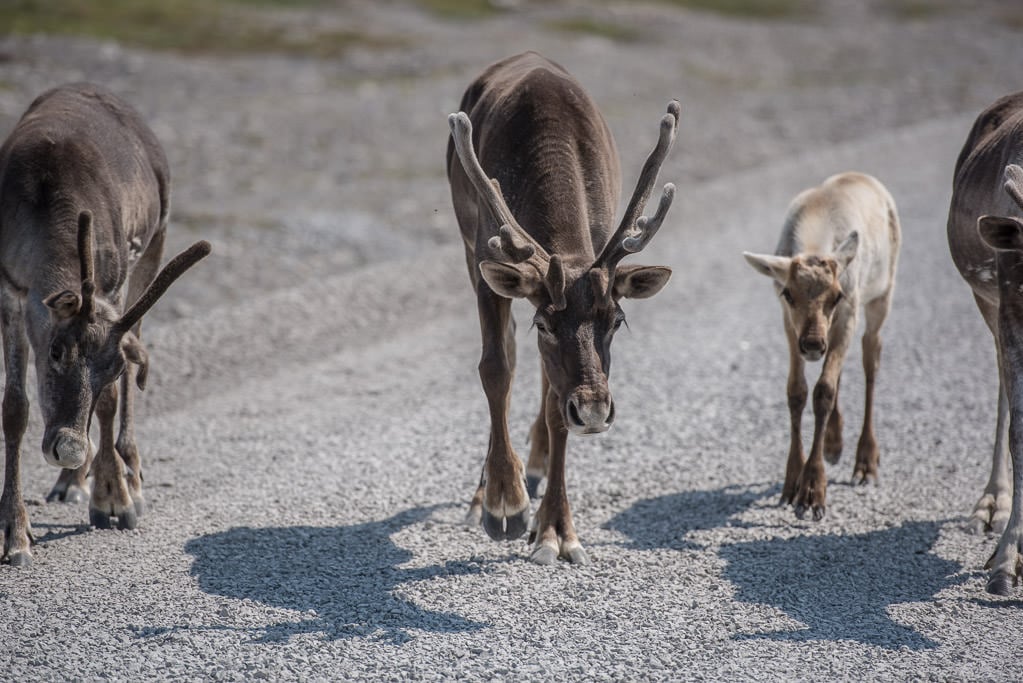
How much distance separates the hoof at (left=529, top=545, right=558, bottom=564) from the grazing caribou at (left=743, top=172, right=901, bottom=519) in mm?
2039

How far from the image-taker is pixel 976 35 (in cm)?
4578

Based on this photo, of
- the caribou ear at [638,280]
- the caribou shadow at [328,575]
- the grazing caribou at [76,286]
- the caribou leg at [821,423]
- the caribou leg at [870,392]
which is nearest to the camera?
the caribou shadow at [328,575]

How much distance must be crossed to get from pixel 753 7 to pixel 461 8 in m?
14.0

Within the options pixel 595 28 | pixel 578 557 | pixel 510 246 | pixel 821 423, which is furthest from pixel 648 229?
pixel 595 28

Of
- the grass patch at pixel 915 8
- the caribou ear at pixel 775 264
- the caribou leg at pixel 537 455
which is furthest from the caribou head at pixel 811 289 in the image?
the grass patch at pixel 915 8

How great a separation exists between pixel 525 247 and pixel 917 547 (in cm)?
343

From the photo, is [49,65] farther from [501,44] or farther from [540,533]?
[540,533]

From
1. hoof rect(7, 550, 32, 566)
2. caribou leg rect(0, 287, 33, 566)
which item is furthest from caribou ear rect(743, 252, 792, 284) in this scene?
hoof rect(7, 550, 32, 566)

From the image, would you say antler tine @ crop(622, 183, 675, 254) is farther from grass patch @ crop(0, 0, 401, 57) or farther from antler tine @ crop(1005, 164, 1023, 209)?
grass patch @ crop(0, 0, 401, 57)

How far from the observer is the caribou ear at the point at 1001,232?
7281 millimetres

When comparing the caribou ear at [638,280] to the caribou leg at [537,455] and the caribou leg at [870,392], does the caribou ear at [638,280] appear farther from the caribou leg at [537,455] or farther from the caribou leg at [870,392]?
the caribou leg at [870,392]

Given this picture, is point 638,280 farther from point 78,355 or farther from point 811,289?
point 78,355

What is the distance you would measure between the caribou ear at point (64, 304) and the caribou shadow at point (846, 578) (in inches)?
171

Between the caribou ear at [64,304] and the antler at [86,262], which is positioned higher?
the antler at [86,262]
